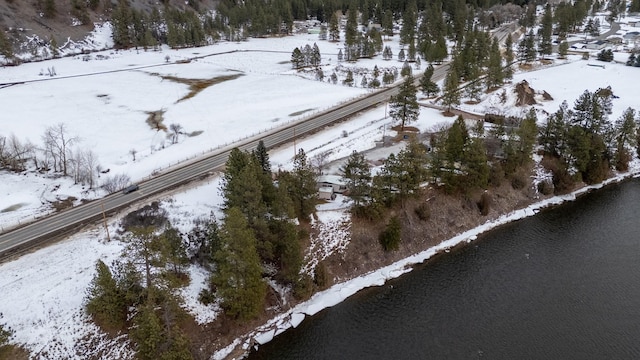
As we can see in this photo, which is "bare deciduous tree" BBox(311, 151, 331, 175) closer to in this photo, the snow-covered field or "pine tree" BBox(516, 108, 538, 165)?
the snow-covered field

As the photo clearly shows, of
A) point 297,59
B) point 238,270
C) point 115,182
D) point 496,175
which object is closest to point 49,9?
point 297,59

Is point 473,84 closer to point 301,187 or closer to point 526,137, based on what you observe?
point 526,137

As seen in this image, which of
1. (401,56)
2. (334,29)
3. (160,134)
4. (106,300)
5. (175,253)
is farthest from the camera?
(334,29)

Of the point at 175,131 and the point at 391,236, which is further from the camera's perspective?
the point at 175,131

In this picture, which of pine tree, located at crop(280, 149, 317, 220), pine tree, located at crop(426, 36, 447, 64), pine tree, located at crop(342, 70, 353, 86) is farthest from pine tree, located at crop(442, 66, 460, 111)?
pine tree, located at crop(280, 149, 317, 220)

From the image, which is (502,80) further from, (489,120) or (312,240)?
(312,240)

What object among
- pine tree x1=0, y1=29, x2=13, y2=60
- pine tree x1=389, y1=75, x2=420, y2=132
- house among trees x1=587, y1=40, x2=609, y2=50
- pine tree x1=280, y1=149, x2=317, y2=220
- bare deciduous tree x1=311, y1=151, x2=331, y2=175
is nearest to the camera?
pine tree x1=280, y1=149, x2=317, y2=220

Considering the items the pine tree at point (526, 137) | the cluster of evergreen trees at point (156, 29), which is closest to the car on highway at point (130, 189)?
the pine tree at point (526, 137)
